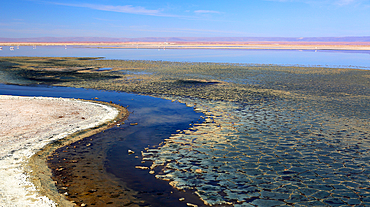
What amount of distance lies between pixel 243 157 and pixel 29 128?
966 centimetres

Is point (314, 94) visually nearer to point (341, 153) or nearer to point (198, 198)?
point (341, 153)

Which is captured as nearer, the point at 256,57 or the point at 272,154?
the point at 272,154

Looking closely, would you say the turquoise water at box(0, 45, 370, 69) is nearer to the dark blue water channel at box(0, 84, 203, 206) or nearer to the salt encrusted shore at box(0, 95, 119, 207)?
the dark blue water channel at box(0, 84, 203, 206)

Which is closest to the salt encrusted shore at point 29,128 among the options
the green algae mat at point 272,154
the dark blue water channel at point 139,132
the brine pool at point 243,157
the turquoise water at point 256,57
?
the dark blue water channel at point 139,132

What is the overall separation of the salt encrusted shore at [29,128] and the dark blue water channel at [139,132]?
72.1 inches

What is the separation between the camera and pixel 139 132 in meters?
13.4

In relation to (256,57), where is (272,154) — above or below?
below

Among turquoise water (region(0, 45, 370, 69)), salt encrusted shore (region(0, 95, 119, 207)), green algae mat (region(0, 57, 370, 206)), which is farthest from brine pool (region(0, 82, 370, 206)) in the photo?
turquoise water (region(0, 45, 370, 69))

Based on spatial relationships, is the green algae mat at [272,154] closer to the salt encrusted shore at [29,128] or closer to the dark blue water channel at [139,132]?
the dark blue water channel at [139,132]

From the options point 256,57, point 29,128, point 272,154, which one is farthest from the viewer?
point 256,57

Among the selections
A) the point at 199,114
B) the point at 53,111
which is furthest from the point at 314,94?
the point at 53,111

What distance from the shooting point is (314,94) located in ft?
77.0

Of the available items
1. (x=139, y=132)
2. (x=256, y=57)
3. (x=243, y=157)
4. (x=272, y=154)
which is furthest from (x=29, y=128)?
(x=256, y=57)

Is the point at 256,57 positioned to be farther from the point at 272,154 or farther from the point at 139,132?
the point at 272,154
